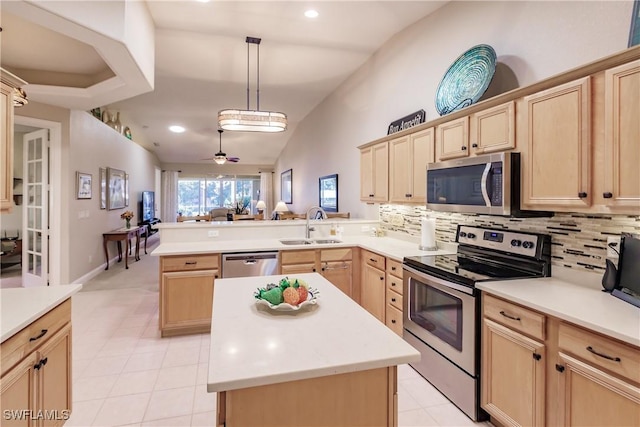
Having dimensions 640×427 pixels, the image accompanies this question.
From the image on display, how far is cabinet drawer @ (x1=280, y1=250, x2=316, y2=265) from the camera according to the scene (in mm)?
3518

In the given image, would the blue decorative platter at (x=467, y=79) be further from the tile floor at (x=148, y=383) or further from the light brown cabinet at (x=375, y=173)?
the tile floor at (x=148, y=383)

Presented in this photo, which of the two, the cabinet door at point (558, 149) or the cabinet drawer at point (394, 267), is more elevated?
the cabinet door at point (558, 149)

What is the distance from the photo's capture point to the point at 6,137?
1.69 m

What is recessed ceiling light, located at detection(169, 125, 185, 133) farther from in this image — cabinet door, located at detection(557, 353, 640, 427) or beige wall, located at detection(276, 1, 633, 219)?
cabinet door, located at detection(557, 353, 640, 427)

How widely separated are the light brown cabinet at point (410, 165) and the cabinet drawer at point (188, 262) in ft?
6.44

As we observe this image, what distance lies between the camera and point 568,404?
1.51 metres

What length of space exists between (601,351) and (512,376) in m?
0.54

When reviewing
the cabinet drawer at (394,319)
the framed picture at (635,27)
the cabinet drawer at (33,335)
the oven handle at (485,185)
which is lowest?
the cabinet drawer at (394,319)

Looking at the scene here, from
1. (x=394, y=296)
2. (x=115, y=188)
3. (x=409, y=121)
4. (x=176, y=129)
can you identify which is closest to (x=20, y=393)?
(x=394, y=296)

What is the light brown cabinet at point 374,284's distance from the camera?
323 centimetres

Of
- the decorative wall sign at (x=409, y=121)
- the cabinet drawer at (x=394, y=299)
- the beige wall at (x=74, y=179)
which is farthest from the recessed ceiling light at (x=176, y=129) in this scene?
the cabinet drawer at (x=394, y=299)

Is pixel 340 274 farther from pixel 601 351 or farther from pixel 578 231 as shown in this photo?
pixel 601 351

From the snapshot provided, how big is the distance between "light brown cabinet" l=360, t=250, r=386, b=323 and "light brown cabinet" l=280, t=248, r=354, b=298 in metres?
0.17

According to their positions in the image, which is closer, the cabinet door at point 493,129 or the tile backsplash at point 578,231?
the tile backsplash at point 578,231
